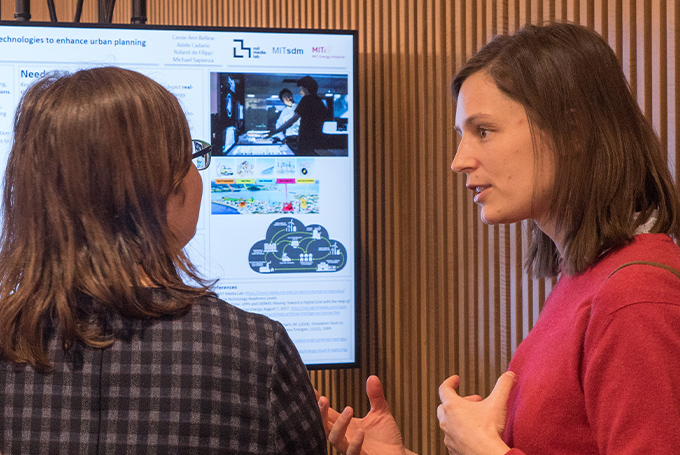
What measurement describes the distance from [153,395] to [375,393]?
30.8 inches

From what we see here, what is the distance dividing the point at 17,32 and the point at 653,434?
2660 mm

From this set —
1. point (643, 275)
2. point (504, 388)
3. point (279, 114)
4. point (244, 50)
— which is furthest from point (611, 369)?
point (244, 50)

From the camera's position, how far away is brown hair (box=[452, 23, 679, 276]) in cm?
122

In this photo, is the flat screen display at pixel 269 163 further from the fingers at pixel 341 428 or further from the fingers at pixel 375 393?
the fingers at pixel 341 428

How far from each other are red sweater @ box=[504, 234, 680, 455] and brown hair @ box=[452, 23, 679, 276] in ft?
0.17

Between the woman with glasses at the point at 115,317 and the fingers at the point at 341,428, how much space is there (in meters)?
0.38

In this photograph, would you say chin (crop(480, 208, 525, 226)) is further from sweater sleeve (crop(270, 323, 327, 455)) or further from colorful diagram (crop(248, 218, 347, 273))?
colorful diagram (crop(248, 218, 347, 273))

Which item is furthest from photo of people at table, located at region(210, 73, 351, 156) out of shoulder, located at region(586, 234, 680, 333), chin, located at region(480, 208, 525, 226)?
shoulder, located at region(586, 234, 680, 333)

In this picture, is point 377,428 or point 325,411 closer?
point 325,411

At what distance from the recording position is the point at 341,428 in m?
1.54

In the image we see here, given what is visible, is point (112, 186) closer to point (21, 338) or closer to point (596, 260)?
point (21, 338)

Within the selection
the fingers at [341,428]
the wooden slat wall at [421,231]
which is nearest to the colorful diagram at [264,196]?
the wooden slat wall at [421,231]

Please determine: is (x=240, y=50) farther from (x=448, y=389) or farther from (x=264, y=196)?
(x=448, y=389)

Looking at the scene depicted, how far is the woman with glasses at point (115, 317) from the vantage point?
105 cm
